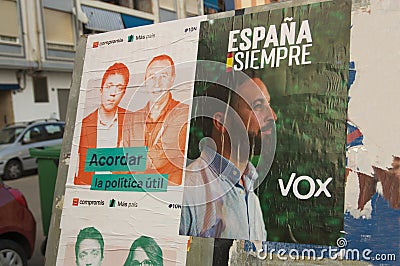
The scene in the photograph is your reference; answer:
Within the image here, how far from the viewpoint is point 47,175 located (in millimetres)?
4680

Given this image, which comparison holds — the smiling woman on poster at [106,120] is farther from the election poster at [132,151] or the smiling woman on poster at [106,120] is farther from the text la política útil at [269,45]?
the text la política útil at [269,45]

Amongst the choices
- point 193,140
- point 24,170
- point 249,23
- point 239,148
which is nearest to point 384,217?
point 239,148

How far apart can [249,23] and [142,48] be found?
712 mm

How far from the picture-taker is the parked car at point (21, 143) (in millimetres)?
10719

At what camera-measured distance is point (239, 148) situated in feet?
7.52

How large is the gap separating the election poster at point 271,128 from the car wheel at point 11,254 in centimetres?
236

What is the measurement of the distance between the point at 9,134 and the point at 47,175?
7.36m

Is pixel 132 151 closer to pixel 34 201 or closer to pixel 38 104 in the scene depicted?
pixel 34 201

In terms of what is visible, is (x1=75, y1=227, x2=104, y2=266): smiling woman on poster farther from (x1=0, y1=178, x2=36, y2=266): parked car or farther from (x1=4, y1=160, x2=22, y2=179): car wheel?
(x1=4, y1=160, x2=22, y2=179): car wheel

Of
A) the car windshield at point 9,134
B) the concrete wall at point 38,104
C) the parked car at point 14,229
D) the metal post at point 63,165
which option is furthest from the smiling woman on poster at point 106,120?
the concrete wall at point 38,104

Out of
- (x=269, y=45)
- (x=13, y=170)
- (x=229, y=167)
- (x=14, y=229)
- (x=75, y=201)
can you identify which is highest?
(x=269, y=45)

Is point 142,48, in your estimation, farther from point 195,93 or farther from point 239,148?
point 239,148

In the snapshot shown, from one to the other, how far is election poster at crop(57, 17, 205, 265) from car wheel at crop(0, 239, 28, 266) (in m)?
1.56

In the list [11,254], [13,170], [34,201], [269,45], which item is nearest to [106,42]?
[269,45]
